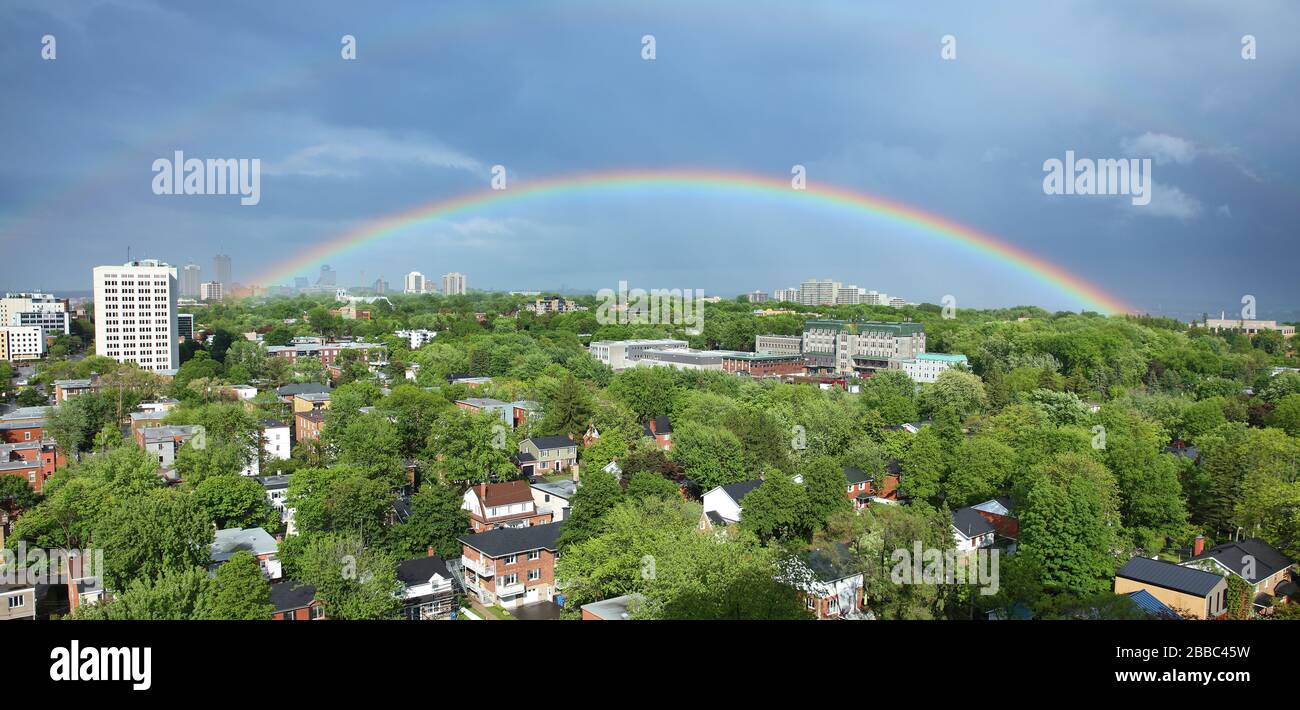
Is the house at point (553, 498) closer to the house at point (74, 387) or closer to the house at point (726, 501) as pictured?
the house at point (726, 501)

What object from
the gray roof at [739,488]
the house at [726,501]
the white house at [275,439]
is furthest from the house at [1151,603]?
the white house at [275,439]

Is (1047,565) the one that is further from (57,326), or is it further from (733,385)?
(57,326)

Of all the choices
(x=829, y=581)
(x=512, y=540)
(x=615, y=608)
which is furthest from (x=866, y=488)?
(x=615, y=608)

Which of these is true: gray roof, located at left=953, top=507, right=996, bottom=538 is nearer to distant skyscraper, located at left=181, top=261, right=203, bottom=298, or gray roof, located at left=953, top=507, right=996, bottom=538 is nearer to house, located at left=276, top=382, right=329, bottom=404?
house, located at left=276, top=382, right=329, bottom=404

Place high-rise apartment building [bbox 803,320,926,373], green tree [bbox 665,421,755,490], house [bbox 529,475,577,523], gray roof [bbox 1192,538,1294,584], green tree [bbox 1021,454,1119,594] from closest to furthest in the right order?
green tree [bbox 1021,454,1119,594] < gray roof [bbox 1192,538,1294,584] < house [bbox 529,475,577,523] < green tree [bbox 665,421,755,490] < high-rise apartment building [bbox 803,320,926,373]

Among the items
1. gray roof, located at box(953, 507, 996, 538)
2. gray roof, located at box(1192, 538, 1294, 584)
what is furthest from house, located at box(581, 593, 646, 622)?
gray roof, located at box(1192, 538, 1294, 584)

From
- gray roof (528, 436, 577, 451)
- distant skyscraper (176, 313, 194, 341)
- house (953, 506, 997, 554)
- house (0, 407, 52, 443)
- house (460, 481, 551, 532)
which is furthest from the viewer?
distant skyscraper (176, 313, 194, 341)
